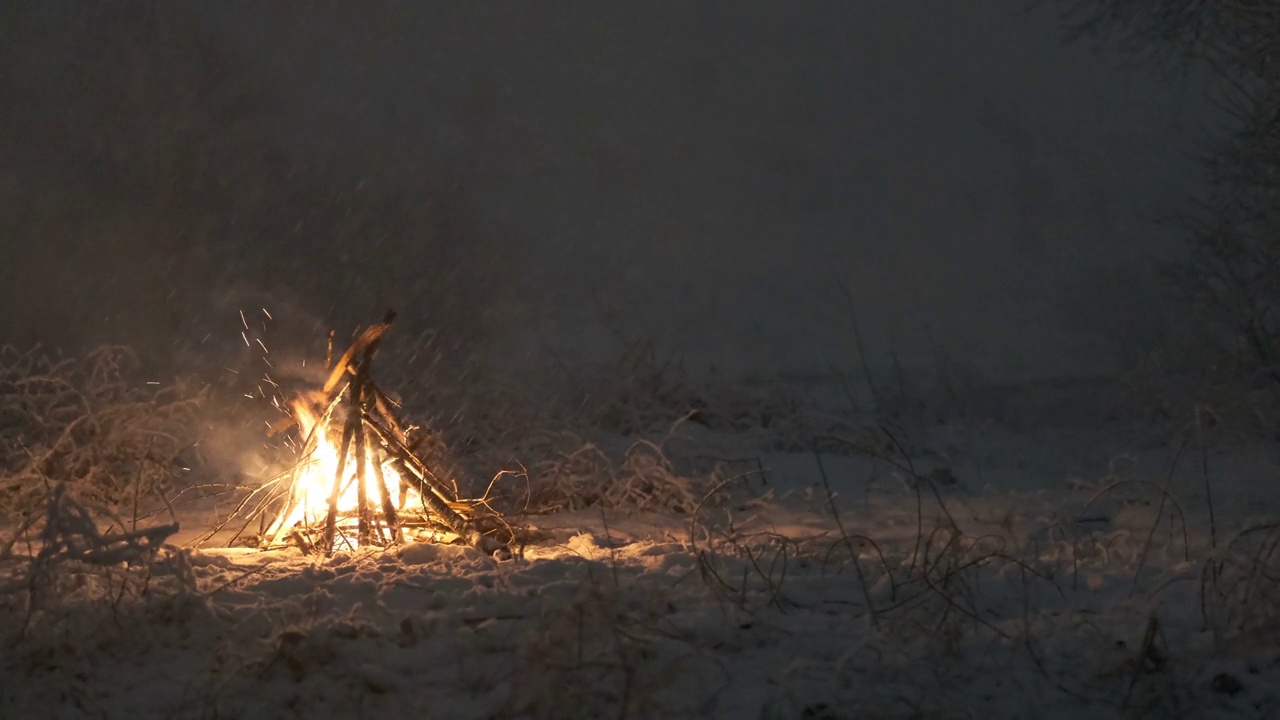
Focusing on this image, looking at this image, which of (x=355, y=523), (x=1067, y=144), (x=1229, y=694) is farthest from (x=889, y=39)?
(x=1229, y=694)

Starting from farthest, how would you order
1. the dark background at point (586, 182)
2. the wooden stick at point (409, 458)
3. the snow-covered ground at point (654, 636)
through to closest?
the dark background at point (586, 182) < the wooden stick at point (409, 458) < the snow-covered ground at point (654, 636)

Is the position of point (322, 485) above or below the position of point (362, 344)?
below

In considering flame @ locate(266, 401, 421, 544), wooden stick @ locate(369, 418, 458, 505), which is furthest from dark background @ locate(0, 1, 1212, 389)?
wooden stick @ locate(369, 418, 458, 505)

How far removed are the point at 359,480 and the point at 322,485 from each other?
0.44 meters

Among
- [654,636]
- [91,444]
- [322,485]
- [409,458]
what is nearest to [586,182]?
[91,444]

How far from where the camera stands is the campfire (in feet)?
13.4

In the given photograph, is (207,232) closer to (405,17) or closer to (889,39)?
(405,17)

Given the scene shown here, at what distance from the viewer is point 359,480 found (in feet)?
13.5

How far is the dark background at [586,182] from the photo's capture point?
11383 millimetres

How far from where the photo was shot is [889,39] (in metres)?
18.0

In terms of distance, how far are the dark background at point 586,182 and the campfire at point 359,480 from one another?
512 cm

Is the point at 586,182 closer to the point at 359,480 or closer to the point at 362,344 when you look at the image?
the point at 362,344

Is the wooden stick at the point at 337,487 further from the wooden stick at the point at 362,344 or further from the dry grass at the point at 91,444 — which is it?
the dry grass at the point at 91,444

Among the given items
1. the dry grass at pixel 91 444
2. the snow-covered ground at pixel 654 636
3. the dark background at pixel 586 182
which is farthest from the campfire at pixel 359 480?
the dark background at pixel 586 182
